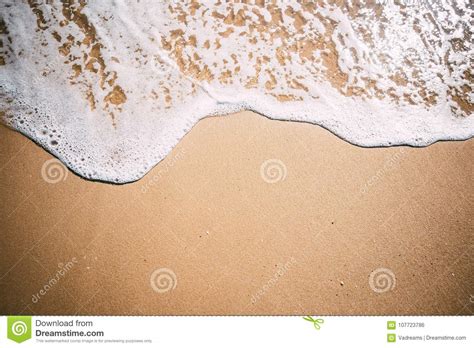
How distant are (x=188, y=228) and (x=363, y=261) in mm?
984

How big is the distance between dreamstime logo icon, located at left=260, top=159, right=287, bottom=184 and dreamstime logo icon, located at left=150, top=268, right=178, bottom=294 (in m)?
0.74

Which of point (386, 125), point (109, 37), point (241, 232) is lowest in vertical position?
point (386, 125)

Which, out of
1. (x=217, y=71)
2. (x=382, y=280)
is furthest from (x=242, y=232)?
(x=217, y=71)

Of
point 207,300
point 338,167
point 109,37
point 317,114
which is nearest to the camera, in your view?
point 207,300

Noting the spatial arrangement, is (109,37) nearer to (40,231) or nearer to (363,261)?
(40,231)

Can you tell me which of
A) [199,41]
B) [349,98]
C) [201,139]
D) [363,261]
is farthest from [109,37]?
[363,261]

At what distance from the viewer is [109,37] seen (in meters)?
2.86
